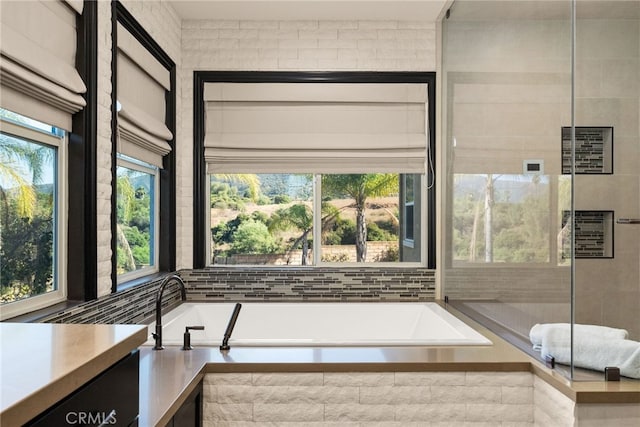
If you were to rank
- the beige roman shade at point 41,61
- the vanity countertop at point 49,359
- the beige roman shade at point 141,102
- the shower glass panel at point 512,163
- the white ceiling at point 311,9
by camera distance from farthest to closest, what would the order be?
the white ceiling at point 311,9
the beige roman shade at point 141,102
the shower glass panel at point 512,163
the beige roman shade at point 41,61
the vanity countertop at point 49,359

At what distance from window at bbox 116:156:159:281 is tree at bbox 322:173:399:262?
1.20 m

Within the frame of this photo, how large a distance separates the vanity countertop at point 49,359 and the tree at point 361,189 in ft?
8.72

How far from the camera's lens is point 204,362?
203 cm

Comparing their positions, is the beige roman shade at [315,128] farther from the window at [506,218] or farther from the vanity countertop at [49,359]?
the vanity countertop at [49,359]

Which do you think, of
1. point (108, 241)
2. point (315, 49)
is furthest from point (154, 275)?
point (315, 49)

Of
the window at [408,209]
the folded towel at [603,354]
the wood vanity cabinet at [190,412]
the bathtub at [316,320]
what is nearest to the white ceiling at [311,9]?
the window at [408,209]

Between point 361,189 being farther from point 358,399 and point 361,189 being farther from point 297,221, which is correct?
point 358,399

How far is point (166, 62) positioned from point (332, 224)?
1.57 metres

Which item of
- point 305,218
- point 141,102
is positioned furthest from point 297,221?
point 141,102

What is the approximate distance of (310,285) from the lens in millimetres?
3447

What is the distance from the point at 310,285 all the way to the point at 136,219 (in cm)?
125

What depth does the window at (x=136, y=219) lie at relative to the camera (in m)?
2.67

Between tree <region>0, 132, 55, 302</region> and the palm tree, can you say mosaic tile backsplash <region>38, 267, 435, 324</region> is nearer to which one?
tree <region>0, 132, 55, 302</region>

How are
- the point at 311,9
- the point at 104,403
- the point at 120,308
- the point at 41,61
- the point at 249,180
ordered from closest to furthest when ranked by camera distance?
the point at 104,403
the point at 41,61
the point at 120,308
the point at 311,9
the point at 249,180
